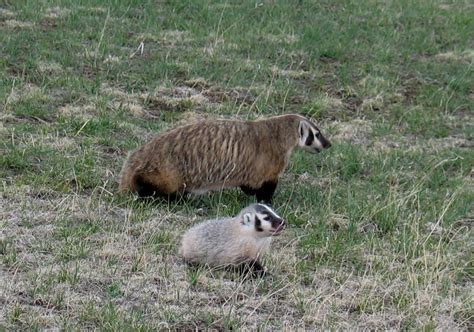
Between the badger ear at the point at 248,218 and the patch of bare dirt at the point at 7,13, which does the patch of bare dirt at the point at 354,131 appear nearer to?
the badger ear at the point at 248,218

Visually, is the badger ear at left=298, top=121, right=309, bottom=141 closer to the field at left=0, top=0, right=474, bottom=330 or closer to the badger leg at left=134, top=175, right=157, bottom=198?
the field at left=0, top=0, right=474, bottom=330

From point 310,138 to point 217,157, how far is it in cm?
96

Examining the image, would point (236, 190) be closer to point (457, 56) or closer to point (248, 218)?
point (248, 218)

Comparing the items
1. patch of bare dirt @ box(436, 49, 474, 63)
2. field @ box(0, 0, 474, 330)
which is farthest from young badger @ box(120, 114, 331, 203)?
patch of bare dirt @ box(436, 49, 474, 63)

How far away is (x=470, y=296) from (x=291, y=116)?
2.71 meters

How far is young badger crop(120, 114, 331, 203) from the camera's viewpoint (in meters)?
7.26

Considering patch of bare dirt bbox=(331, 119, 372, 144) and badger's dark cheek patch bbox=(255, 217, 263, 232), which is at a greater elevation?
badger's dark cheek patch bbox=(255, 217, 263, 232)

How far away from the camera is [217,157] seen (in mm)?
7488

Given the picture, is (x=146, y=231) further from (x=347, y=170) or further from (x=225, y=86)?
(x=225, y=86)

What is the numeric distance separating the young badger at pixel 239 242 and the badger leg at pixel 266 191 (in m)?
1.57

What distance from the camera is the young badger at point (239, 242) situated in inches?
→ 236

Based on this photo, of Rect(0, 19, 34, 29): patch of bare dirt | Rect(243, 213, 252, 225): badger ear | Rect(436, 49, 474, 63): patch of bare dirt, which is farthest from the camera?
Rect(436, 49, 474, 63): patch of bare dirt

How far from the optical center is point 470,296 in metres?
5.76

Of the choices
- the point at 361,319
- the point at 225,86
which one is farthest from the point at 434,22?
the point at 361,319
